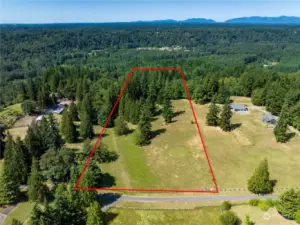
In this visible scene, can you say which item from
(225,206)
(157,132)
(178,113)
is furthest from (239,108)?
(225,206)

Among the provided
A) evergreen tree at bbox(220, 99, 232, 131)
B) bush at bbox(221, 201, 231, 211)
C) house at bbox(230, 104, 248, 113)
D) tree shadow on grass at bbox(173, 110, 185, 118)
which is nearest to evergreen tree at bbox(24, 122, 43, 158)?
bush at bbox(221, 201, 231, 211)

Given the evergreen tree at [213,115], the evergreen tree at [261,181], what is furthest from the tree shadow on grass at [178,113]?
the evergreen tree at [261,181]

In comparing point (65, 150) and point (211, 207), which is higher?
point (65, 150)

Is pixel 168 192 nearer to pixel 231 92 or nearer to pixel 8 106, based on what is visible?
pixel 231 92

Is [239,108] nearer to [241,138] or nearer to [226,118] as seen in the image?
[226,118]

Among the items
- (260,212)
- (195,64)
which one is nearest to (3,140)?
(260,212)

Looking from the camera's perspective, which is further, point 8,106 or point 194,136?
point 8,106
